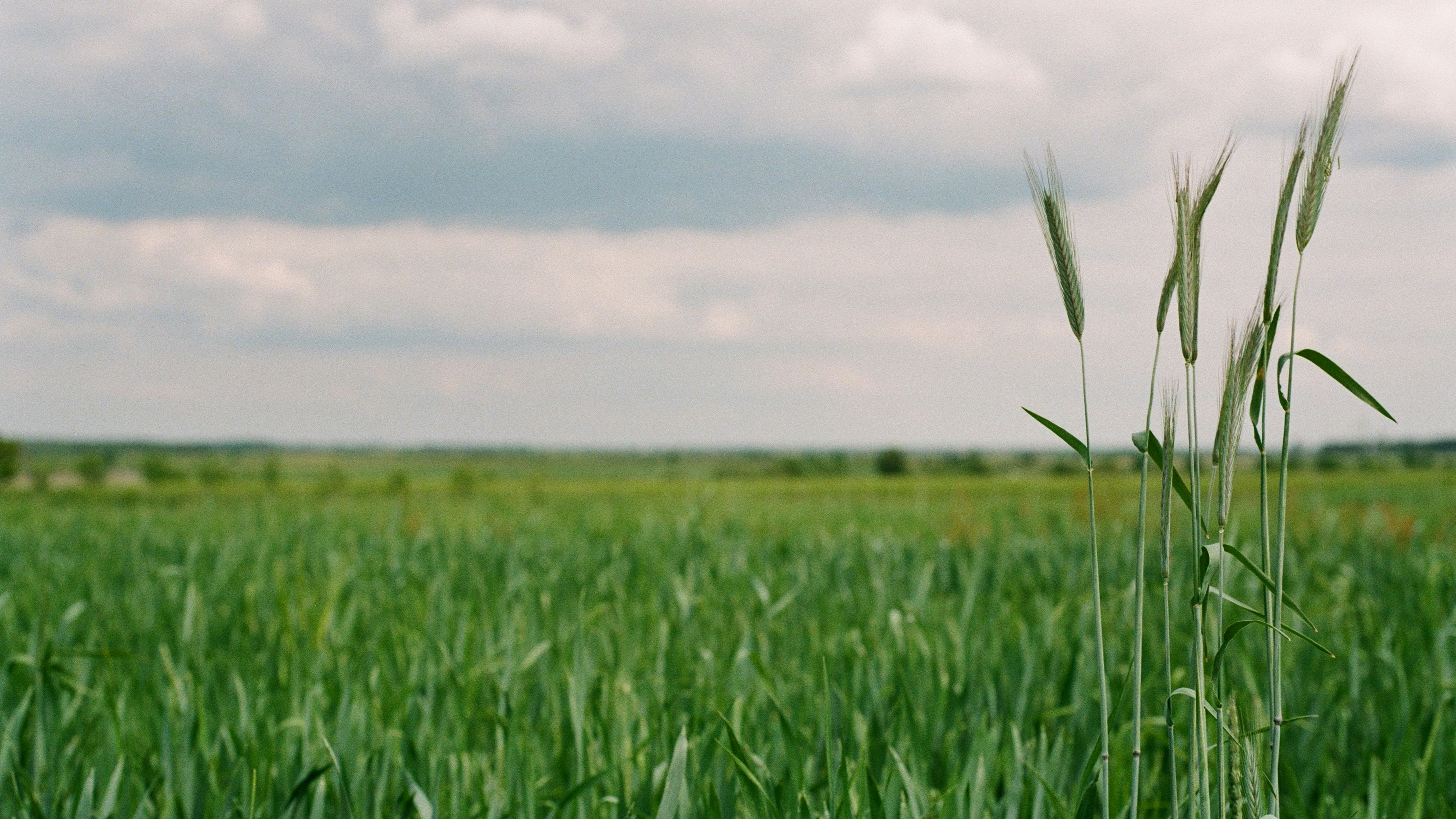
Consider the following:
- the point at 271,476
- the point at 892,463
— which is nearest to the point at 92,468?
the point at 271,476

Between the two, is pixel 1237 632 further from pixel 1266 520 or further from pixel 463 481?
pixel 463 481

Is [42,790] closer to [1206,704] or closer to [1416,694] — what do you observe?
[1206,704]

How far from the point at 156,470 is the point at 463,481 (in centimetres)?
1201

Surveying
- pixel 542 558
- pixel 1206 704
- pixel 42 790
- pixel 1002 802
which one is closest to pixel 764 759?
pixel 1002 802

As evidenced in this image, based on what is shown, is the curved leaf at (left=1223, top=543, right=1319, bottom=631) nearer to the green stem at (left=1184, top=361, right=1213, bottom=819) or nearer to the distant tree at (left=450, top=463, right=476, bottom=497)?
the green stem at (left=1184, top=361, right=1213, bottom=819)

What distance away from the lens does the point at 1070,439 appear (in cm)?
113

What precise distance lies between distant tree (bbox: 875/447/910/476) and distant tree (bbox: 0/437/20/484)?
39996mm

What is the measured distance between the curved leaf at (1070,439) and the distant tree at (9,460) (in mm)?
29864

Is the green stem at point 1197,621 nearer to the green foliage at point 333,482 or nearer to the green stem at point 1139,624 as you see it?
the green stem at point 1139,624

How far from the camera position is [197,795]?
2162mm

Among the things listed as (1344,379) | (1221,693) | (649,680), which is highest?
(1344,379)

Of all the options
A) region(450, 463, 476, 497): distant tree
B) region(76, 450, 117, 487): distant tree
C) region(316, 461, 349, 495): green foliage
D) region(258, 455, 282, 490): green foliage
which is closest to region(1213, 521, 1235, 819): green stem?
region(450, 463, 476, 497): distant tree

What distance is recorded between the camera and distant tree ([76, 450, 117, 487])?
28.5 m

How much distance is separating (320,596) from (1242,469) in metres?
61.1
